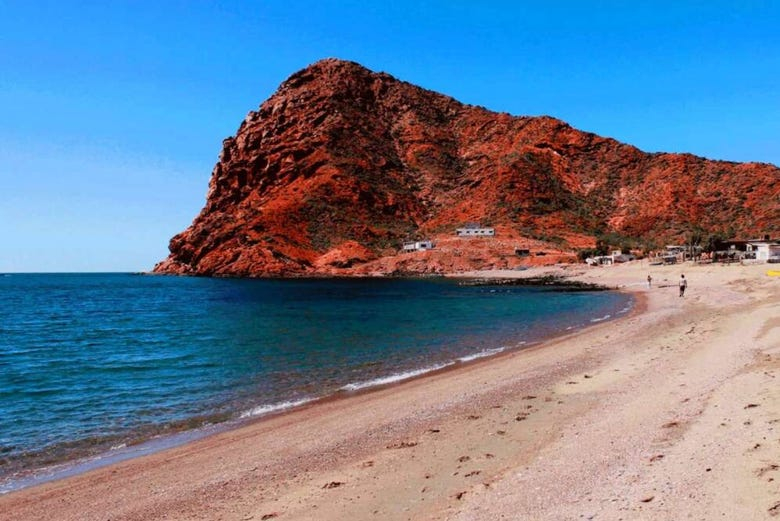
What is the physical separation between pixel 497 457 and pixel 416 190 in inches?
5563

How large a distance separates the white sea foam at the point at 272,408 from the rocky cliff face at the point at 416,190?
93941 millimetres

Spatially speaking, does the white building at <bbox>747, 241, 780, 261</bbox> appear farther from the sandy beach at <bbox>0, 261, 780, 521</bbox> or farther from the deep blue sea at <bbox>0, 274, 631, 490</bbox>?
the sandy beach at <bbox>0, 261, 780, 521</bbox>

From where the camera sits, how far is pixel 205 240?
436ft

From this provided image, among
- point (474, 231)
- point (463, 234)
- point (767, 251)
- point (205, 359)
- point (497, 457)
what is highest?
point (474, 231)

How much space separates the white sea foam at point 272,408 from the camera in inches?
573

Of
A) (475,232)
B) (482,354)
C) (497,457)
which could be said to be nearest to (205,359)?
(482,354)

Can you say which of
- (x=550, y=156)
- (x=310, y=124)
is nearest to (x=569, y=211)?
(x=550, y=156)

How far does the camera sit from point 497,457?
8945mm

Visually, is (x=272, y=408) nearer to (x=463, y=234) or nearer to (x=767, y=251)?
(x=767, y=251)

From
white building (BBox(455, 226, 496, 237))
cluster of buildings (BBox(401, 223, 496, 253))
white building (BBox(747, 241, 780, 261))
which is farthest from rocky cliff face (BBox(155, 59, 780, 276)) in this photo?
white building (BBox(747, 241, 780, 261))

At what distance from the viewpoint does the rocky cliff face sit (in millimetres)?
118000

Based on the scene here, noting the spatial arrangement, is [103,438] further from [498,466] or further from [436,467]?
[498,466]

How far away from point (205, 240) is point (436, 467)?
132 metres

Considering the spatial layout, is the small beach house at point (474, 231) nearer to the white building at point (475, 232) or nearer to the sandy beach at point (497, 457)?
the white building at point (475, 232)
